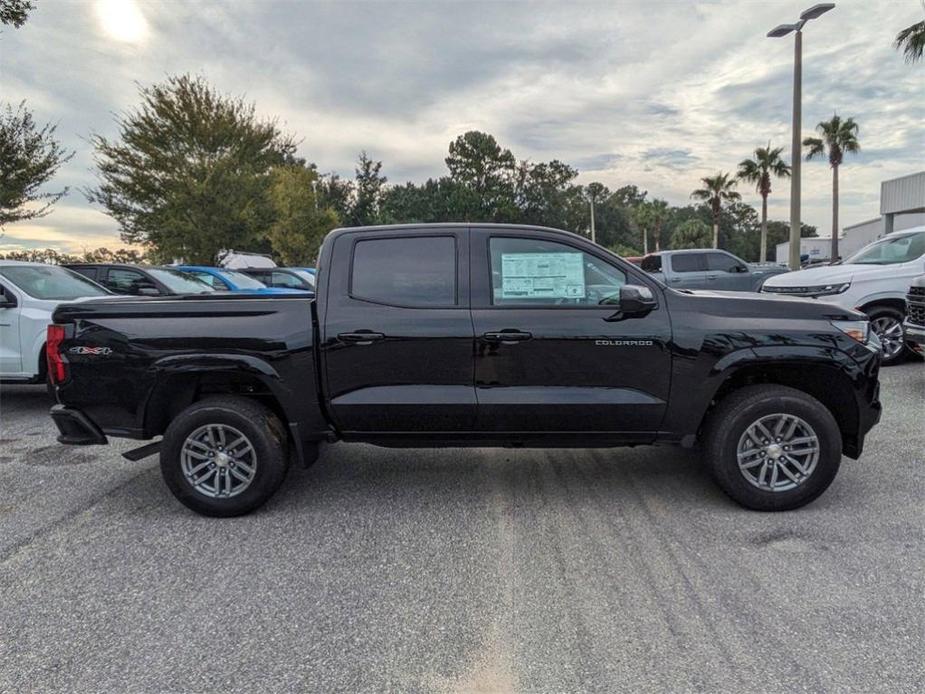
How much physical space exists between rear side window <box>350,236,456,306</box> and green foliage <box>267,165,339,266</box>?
2773 centimetres

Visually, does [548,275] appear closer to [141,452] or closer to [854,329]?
[854,329]

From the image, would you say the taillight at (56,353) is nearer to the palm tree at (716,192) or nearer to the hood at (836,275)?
the hood at (836,275)

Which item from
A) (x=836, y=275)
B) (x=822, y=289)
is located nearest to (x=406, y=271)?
(x=822, y=289)

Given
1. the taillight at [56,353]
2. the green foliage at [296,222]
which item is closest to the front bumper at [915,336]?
the taillight at [56,353]

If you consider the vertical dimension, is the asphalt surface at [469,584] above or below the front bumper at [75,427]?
below

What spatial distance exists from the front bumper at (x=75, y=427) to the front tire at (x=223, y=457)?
55 cm

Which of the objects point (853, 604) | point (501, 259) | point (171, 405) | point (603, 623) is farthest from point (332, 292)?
point (853, 604)

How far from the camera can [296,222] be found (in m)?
31.3

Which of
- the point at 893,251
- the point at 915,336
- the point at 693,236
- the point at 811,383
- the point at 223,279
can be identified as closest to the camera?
the point at 811,383

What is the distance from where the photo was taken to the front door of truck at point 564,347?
12.3ft

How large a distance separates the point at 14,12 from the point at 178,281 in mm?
6781

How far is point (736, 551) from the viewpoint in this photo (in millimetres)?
3309

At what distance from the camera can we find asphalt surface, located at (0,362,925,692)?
240 cm

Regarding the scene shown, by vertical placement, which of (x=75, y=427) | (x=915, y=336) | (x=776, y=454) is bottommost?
(x=776, y=454)
